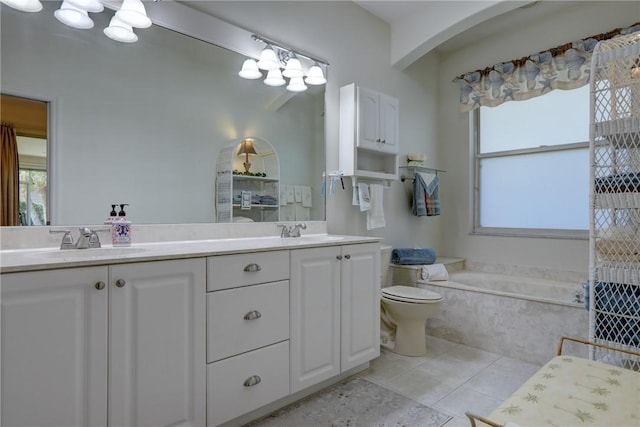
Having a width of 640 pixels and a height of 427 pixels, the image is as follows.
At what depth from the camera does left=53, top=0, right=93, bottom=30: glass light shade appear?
5.37ft

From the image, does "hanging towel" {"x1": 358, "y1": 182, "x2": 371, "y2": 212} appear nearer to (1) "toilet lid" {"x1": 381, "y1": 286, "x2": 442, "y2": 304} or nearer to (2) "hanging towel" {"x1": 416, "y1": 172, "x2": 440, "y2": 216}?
(1) "toilet lid" {"x1": 381, "y1": 286, "x2": 442, "y2": 304}

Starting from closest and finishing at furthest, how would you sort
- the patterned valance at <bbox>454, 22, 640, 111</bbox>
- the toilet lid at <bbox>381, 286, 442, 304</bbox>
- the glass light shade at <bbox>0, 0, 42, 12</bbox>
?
the glass light shade at <bbox>0, 0, 42, 12</bbox>, the toilet lid at <bbox>381, 286, 442, 304</bbox>, the patterned valance at <bbox>454, 22, 640, 111</bbox>

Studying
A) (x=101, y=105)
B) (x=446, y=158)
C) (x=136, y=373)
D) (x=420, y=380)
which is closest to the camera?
(x=136, y=373)

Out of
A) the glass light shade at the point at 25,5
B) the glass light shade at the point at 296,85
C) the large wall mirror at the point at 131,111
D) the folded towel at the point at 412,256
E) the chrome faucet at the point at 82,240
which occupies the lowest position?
the folded towel at the point at 412,256

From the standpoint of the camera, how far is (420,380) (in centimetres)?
225

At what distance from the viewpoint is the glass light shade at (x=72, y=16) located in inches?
64.4

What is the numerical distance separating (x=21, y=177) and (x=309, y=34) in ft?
6.57

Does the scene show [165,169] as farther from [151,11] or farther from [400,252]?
[400,252]

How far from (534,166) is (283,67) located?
2.52 m

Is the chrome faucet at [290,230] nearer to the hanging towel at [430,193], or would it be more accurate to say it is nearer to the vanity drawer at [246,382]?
the vanity drawer at [246,382]

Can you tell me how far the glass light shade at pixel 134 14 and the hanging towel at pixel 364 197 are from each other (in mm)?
1750

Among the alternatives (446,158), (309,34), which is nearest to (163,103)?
(309,34)

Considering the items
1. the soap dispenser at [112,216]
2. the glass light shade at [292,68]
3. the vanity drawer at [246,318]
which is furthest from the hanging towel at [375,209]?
the soap dispenser at [112,216]

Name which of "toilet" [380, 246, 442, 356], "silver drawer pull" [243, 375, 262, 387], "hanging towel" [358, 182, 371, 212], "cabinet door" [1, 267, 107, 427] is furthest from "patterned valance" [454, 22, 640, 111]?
"cabinet door" [1, 267, 107, 427]
